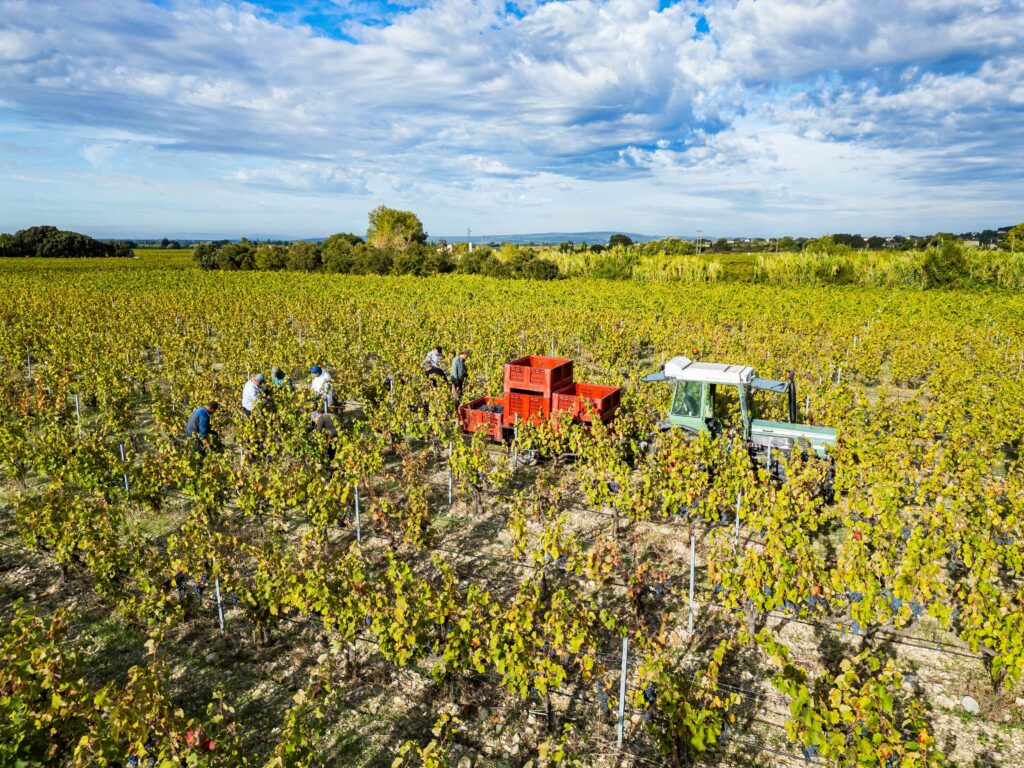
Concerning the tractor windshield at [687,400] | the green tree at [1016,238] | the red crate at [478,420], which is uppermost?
the green tree at [1016,238]

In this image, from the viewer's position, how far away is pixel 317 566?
557cm

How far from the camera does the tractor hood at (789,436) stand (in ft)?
28.7

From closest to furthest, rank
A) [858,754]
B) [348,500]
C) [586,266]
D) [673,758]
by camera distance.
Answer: [858,754] < [673,758] < [348,500] < [586,266]

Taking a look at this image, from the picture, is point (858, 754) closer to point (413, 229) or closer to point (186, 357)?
point (186, 357)

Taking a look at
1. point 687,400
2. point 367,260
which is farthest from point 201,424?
point 367,260

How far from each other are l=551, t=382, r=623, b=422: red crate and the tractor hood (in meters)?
2.46

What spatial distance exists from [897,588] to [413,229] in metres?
72.4

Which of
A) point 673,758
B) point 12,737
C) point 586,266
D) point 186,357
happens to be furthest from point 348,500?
point 586,266

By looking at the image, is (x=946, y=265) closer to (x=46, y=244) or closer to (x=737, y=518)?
(x=737, y=518)

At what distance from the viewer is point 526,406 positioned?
10.7 metres

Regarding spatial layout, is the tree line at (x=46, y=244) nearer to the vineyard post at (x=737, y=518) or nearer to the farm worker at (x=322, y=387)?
the farm worker at (x=322, y=387)

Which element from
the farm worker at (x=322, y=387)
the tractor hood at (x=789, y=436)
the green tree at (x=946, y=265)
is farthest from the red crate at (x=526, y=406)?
the green tree at (x=946, y=265)

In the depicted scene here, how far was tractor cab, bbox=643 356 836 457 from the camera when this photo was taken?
28.4 ft

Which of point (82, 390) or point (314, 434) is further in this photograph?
point (82, 390)
